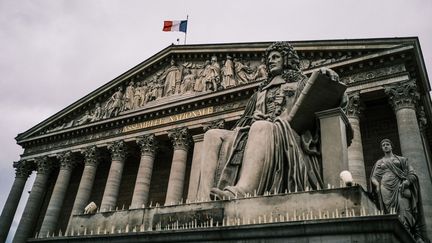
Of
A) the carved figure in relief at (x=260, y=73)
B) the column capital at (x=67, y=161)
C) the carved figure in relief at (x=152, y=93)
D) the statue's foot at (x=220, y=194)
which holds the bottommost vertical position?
the statue's foot at (x=220, y=194)

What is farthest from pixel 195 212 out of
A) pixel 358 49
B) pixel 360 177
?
pixel 358 49

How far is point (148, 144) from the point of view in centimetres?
2184

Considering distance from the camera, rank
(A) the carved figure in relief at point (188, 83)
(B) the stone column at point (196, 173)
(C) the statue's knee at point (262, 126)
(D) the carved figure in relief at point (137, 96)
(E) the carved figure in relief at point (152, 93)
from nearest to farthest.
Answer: (C) the statue's knee at point (262, 126), (B) the stone column at point (196, 173), (A) the carved figure in relief at point (188, 83), (E) the carved figure in relief at point (152, 93), (D) the carved figure in relief at point (137, 96)

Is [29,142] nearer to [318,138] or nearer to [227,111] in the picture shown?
[227,111]

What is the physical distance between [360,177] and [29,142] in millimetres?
23414

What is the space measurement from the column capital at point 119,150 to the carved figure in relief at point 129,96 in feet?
8.80

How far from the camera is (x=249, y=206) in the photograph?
13.0 feet

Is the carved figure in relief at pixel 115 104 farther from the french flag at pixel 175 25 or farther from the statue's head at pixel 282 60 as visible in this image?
the statue's head at pixel 282 60

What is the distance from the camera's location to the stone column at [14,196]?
25.0 meters

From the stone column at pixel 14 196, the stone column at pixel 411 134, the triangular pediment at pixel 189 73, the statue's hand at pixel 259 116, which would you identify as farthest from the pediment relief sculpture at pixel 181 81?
the statue's hand at pixel 259 116

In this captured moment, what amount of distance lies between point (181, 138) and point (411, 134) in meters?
11.4

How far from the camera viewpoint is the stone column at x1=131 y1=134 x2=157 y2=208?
20.0m

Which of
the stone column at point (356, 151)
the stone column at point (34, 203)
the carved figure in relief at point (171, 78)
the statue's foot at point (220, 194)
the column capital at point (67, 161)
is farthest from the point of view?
the column capital at point (67, 161)

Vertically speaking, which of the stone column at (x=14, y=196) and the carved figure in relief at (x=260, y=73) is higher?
the carved figure in relief at (x=260, y=73)
